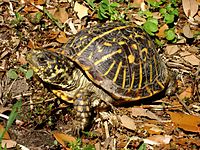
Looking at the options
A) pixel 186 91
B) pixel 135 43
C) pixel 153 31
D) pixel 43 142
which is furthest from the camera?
pixel 153 31

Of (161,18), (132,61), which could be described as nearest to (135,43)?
(132,61)

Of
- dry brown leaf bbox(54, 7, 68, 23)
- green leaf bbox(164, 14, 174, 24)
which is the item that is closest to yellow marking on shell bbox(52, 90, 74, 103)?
dry brown leaf bbox(54, 7, 68, 23)

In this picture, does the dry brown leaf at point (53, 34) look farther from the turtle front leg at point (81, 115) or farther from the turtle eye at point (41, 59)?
the turtle front leg at point (81, 115)

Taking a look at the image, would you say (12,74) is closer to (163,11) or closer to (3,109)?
(3,109)

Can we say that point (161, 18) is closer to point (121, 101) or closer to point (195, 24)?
point (195, 24)

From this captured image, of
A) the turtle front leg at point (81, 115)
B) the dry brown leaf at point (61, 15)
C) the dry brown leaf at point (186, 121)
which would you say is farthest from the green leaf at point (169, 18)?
the turtle front leg at point (81, 115)

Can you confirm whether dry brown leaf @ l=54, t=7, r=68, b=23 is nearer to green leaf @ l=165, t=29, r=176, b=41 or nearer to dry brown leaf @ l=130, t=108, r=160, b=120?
green leaf @ l=165, t=29, r=176, b=41

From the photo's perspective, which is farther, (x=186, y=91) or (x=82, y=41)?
(x=186, y=91)

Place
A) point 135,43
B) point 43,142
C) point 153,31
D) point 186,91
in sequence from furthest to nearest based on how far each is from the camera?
point 153,31 < point 186,91 < point 135,43 < point 43,142
